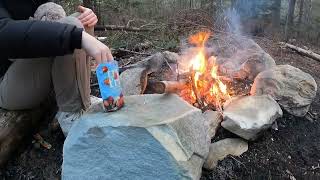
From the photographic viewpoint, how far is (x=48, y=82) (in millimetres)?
2914

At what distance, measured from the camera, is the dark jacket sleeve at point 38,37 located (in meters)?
2.20

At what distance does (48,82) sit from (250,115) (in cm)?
174

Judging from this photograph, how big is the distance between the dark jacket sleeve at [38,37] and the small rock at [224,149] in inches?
56.5

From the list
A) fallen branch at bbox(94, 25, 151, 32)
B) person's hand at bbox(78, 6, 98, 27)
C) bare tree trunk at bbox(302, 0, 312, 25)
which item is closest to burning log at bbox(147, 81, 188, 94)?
person's hand at bbox(78, 6, 98, 27)

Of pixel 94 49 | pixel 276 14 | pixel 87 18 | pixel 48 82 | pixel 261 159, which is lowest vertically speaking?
pixel 261 159

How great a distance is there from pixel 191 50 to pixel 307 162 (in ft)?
6.28

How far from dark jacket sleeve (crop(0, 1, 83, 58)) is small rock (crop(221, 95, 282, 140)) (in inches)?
63.8

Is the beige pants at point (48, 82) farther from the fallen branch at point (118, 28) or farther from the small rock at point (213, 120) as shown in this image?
the fallen branch at point (118, 28)

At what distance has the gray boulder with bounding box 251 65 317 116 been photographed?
147 inches

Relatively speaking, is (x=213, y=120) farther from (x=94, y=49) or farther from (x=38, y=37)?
(x=38, y=37)

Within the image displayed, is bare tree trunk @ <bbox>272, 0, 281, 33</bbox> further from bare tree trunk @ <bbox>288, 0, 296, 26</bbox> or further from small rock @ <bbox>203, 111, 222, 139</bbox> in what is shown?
small rock @ <bbox>203, 111, 222, 139</bbox>

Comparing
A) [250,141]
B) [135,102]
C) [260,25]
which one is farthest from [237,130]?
[260,25]

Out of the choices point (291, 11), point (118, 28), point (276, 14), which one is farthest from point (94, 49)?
point (291, 11)

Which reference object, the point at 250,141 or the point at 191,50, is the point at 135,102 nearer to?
the point at 250,141
